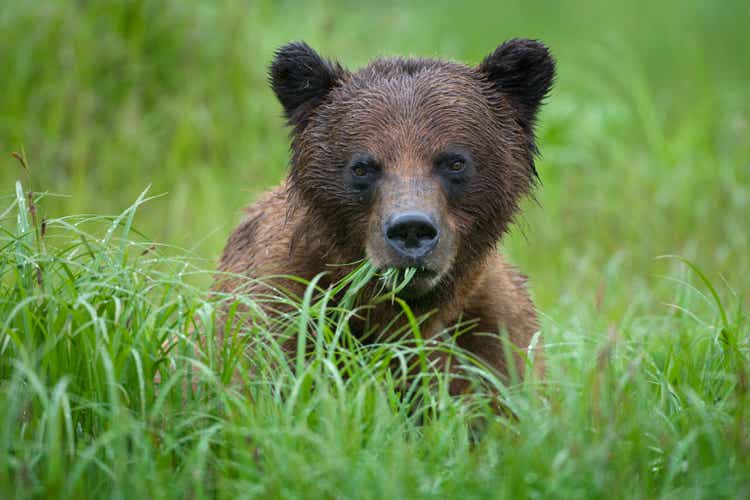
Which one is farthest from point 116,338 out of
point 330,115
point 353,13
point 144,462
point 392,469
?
point 353,13

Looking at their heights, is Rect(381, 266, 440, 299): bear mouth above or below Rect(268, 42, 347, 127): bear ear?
below

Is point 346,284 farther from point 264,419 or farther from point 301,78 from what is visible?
point 264,419

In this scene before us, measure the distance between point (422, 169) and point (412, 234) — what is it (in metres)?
0.43

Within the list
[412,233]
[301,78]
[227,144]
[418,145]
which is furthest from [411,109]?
[227,144]

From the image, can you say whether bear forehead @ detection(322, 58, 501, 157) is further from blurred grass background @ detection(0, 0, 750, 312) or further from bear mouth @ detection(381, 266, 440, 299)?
blurred grass background @ detection(0, 0, 750, 312)

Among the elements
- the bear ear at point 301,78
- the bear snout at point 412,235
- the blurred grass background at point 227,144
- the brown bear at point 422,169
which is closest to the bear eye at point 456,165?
the brown bear at point 422,169

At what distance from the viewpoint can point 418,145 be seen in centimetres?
456

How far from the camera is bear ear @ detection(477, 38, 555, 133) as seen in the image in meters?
4.81

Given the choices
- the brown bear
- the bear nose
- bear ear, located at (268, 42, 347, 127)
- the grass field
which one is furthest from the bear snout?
bear ear, located at (268, 42, 347, 127)

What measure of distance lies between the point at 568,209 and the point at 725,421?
4868 mm

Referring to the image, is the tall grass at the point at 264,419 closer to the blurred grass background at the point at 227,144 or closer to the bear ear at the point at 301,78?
the bear ear at the point at 301,78

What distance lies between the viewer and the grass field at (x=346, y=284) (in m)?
3.38

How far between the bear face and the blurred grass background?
8.97 feet

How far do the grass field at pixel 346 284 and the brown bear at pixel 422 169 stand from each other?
0.95 ft
